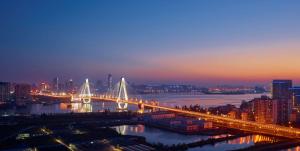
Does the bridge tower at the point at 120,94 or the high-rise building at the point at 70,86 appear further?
the high-rise building at the point at 70,86

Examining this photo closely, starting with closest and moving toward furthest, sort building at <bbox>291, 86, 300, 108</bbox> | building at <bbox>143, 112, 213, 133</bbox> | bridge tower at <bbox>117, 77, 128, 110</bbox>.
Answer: building at <bbox>143, 112, 213, 133</bbox>, building at <bbox>291, 86, 300, 108</bbox>, bridge tower at <bbox>117, 77, 128, 110</bbox>

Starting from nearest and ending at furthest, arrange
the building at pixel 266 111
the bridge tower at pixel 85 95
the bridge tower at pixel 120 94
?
the building at pixel 266 111 < the bridge tower at pixel 120 94 < the bridge tower at pixel 85 95

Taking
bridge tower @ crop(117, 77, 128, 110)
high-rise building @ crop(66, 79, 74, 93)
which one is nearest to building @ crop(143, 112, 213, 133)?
bridge tower @ crop(117, 77, 128, 110)

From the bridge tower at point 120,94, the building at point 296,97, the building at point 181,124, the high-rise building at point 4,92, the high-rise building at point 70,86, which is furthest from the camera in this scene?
the high-rise building at point 70,86

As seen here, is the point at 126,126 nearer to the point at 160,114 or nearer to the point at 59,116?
the point at 160,114

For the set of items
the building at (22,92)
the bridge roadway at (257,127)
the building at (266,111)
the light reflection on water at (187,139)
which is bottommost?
the light reflection on water at (187,139)

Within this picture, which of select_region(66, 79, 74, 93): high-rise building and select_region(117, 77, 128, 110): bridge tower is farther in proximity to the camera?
select_region(66, 79, 74, 93): high-rise building

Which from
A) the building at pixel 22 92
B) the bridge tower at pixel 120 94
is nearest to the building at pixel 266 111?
the bridge tower at pixel 120 94

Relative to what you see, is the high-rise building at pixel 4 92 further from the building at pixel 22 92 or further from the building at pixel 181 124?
the building at pixel 181 124

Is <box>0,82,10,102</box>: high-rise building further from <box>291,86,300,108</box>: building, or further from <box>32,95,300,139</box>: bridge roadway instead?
<box>291,86,300,108</box>: building

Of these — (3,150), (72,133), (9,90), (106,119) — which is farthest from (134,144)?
(9,90)
